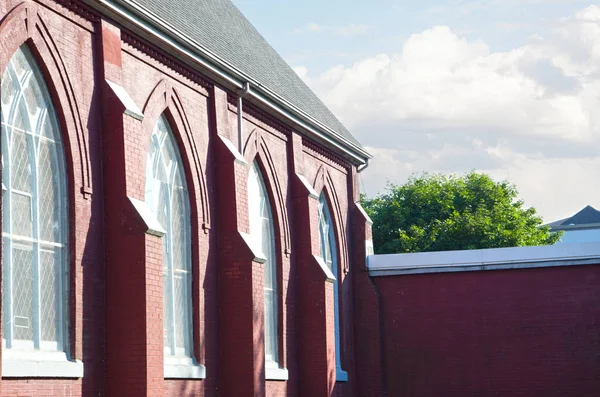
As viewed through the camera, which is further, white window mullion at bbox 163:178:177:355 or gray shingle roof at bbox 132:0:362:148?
gray shingle roof at bbox 132:0:362:148

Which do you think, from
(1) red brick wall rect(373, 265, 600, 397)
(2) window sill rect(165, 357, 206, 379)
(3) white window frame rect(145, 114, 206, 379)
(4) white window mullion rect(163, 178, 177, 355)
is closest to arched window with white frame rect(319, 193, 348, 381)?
(1) red brick wall rect(373, 265, 600, 397)

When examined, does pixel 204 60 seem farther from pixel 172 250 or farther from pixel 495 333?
pixel 495 333

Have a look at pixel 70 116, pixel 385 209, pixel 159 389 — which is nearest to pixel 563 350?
pixel 159 389

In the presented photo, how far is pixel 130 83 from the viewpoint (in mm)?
16625

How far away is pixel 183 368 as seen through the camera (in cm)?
1731

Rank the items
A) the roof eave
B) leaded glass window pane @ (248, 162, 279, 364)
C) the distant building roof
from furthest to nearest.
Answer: the distant building roof < leaded glass window pane @ (248, 162, 279, 364) < the roof eave

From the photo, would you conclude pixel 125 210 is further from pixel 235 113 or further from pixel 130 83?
pixel 235 113

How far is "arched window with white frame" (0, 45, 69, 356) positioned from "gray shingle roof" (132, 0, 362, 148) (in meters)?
3.05

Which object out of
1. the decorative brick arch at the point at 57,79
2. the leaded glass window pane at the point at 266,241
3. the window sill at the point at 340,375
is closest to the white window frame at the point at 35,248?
the decorative brick arch at the point at 57,79

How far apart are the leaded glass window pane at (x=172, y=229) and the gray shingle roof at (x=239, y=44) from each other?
2.13 meters

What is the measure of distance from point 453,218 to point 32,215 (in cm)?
3235

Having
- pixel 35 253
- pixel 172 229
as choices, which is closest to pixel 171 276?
pixel 172 229

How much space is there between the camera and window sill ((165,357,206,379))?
1678cm

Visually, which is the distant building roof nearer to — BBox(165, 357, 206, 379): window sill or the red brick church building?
the red brick church building
